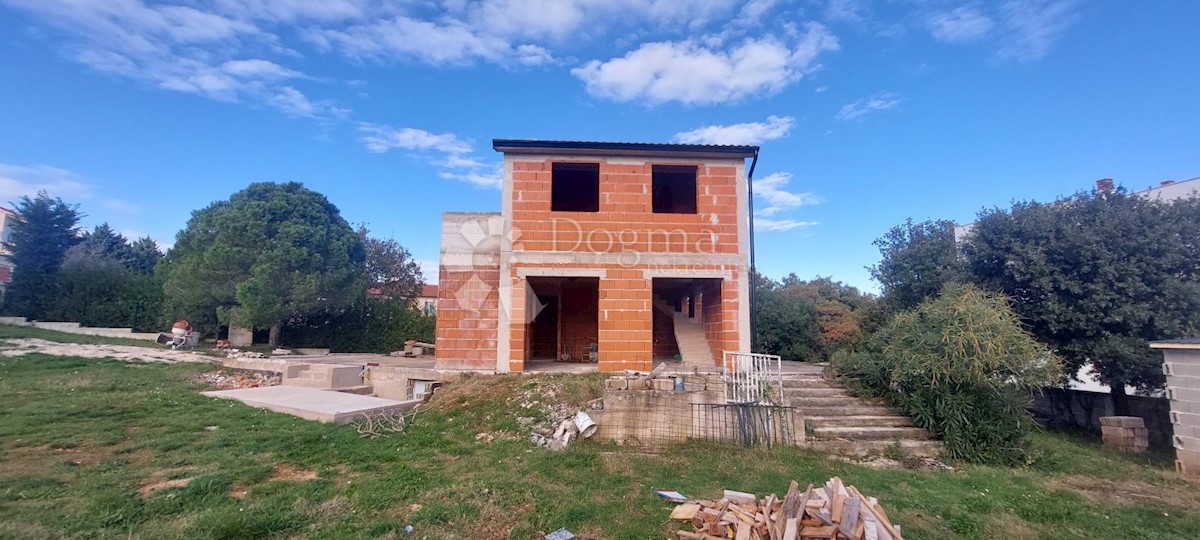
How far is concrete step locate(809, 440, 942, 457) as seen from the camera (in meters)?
7.20

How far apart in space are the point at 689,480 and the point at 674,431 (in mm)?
1619

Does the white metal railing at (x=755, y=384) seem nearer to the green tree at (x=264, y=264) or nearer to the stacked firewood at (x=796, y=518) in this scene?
the stacked firewood at (x=796, y=518)

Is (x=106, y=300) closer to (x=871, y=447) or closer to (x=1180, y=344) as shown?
(x=871, y=447)

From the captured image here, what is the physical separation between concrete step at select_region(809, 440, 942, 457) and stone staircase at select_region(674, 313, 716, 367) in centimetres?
401

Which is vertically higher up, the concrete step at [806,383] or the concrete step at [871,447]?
the concrete step at [806,383]

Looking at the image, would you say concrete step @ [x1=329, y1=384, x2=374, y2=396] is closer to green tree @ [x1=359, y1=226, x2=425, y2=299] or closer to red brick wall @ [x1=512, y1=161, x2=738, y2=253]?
red brick wall @ [x1=512, y1=161, x2=738, y2=253]

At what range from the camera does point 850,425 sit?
7910 millimetres

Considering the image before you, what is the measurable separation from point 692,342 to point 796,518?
8.54 meters

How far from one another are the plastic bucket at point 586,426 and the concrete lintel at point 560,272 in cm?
383

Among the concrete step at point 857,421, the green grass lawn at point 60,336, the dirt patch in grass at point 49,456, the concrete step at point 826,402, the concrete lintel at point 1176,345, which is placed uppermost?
the concrete lintel at point 1176,345

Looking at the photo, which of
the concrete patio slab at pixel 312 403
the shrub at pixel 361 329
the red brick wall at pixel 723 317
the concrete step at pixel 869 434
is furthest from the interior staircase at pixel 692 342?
the shrub at pixel 361 329

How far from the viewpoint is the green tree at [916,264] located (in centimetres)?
1201

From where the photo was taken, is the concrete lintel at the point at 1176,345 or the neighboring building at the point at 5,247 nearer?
the concrete lintel at the point at 1176,345

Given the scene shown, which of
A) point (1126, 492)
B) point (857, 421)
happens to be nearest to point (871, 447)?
point (857, 421)
